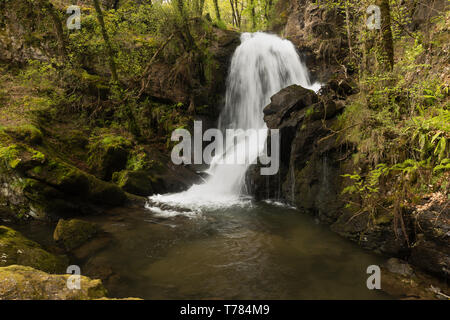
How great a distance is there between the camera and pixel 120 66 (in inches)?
479

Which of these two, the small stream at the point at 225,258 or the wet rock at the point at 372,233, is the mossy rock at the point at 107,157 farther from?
the wet rock at the point at 372,233

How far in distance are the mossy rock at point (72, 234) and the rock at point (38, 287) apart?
319cm

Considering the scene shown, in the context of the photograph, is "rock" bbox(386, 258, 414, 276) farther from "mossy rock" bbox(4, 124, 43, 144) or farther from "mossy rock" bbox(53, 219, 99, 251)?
"mossy rock" bbox(4, 124, 43, 144)

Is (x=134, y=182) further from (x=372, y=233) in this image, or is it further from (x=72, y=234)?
(x=372, y=233)

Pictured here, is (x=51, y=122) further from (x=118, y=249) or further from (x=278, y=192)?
(x=278, y=192)

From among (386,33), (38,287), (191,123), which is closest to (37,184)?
(38,287)

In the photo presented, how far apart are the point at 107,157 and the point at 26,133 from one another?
250cm

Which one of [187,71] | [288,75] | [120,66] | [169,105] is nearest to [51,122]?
[120,66]

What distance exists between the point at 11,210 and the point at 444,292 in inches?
379

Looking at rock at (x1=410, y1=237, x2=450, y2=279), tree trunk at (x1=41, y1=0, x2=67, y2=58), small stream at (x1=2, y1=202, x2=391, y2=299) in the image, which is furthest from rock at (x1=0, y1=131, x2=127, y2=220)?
rock at (x1=410, y1=237, x2=450, y2=279)

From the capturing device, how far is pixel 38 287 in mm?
2289

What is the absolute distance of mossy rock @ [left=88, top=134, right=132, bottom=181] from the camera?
9062mm

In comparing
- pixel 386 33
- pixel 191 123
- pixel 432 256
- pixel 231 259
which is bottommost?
pixel 231 259

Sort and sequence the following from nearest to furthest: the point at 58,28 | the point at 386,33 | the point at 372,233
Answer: the point at 372,233 < the point at 386,33 < the point at 58,28
